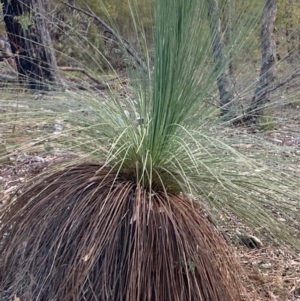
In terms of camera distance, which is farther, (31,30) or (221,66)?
(31,30)

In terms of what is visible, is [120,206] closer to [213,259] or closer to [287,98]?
[213,259]

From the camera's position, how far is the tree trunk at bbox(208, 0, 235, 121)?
192 cm

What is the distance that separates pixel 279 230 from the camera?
178cm

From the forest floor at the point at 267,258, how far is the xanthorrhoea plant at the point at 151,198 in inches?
5.7

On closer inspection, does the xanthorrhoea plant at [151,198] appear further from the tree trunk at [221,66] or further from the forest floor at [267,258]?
the forest floor at [267,258]

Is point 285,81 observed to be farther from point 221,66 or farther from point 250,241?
point 250,241

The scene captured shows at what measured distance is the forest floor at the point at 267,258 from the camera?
2.06 metres

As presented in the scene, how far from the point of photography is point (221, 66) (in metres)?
1.93

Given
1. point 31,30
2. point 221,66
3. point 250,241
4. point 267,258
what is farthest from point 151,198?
point 31,30

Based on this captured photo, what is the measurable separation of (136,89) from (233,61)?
1.26ft

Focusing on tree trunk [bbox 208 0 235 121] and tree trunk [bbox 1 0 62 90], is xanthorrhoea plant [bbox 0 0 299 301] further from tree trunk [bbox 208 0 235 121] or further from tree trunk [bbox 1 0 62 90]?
tree trunk [bbox 1 0 62 90]

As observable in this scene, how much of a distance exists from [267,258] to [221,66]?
3.24 feet

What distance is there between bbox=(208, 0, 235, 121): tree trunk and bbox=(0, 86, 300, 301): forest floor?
187 millimetres

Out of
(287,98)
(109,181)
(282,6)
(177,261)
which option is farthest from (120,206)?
(282,6)
